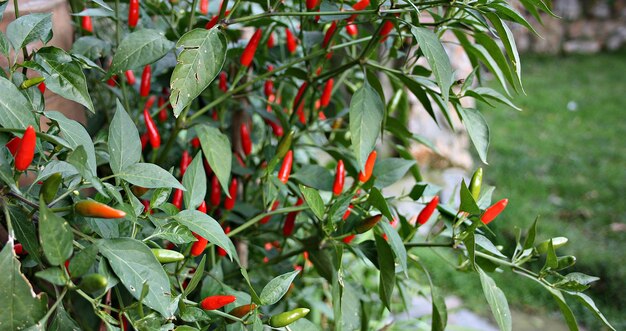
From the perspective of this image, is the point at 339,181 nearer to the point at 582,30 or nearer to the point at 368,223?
the point at 368,223

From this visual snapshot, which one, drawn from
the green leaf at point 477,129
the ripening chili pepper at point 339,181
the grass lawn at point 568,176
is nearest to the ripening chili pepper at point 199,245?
the ripening chili pepper at point 339,181

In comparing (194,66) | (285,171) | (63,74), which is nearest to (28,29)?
(63,74)

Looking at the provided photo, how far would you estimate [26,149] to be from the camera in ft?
1.98

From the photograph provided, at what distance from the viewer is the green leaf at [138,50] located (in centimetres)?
80

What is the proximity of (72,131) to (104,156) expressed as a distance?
0.20 metres

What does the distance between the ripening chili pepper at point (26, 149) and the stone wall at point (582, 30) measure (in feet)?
24.7

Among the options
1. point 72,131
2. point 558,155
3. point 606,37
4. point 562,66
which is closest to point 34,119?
point 72,131

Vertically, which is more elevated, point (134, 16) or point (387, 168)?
point (134, 16)

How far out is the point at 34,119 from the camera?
65cm

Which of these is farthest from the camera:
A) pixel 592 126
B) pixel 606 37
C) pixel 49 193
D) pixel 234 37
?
pixel 606 37

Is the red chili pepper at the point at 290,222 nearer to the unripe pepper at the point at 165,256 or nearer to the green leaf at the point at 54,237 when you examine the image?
the unripe pepper at the point at 165,256

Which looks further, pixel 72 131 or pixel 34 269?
pixel 34 269

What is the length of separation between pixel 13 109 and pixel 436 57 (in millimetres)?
409

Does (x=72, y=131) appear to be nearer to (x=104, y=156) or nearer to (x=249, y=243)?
(x=104, y=156)
